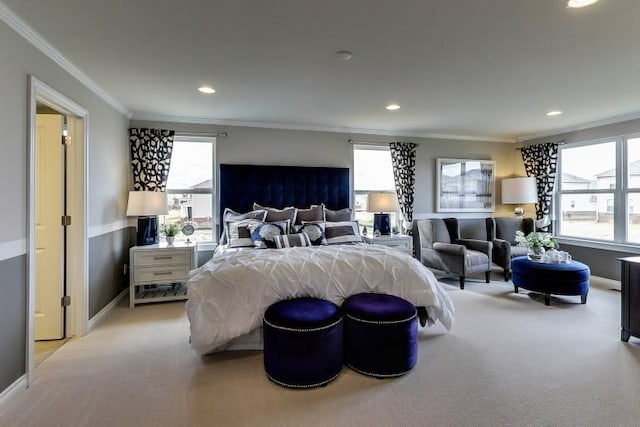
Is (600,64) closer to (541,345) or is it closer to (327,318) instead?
(541,345)

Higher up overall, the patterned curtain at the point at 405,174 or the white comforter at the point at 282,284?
the patterned curtain at the point at 405,174

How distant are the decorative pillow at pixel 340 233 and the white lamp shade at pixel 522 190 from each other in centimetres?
340

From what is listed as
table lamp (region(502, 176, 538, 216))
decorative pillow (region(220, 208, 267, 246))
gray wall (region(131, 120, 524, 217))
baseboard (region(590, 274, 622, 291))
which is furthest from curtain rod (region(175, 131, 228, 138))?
baseboard (region(590, 274, 622, 291))

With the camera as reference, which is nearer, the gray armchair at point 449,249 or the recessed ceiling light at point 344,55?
the recessed ceiling light at point 344,55

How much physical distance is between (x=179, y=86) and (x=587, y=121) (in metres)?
5.91

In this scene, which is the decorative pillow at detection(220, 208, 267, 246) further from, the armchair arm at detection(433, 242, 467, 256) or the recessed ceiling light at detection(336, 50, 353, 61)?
the armchair arm at detection(433, 242, 467, 256)

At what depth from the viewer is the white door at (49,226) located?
122 inches

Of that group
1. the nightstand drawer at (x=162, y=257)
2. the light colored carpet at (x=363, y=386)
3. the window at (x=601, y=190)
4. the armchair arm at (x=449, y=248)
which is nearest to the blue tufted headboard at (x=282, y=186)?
the nightstand drawer at (x=162, y=257)

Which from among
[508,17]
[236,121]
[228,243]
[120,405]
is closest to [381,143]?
[236,121]

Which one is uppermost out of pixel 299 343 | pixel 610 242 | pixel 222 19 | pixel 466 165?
pixel 222 19

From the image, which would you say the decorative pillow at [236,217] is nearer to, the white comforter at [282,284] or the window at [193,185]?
the window at [193,185]

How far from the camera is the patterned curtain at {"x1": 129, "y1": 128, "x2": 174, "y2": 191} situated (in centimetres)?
458

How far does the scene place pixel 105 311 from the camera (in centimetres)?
377

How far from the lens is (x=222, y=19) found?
2.24m
